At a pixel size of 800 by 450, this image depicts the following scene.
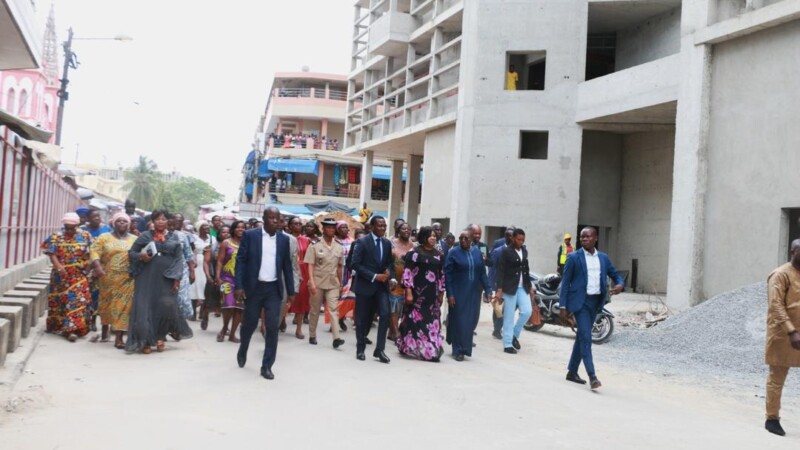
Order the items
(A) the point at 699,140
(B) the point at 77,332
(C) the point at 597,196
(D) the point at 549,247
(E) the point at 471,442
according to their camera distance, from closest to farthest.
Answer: (E) the point at 471,442, (B) the point at 77,332, (A) the point at 699,140, (D) the point at 549,247, (C) the point at 597,196

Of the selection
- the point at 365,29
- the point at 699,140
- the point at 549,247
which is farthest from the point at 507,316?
the point at 365,29

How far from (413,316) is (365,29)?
31049 mm

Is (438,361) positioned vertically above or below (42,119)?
below

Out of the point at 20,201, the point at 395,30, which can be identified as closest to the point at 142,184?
the point at 395,30

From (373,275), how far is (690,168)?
1013 centimetres

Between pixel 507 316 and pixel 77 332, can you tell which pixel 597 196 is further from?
pixel 77 332

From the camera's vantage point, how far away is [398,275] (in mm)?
11305

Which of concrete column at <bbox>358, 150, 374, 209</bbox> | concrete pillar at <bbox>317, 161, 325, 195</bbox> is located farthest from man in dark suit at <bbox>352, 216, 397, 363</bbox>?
concrete pillar at <bbox>317, 161, 325, 195</bbox>

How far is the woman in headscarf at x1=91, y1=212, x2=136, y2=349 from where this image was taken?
9.38 meters

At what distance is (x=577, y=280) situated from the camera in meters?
8.73

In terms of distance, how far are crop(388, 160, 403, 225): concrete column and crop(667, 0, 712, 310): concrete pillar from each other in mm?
20765

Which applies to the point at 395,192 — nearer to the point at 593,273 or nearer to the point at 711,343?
the point at 711,343

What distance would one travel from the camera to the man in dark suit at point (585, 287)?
8.61 metres

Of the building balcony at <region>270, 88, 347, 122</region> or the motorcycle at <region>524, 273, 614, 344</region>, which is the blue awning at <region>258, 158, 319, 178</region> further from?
the motorcycle at <region>524, 273, 614, 344</region>
